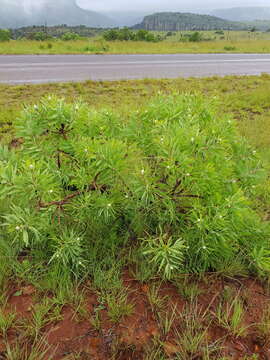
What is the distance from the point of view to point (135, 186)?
5.52 ft

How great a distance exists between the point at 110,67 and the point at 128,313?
11641 mm

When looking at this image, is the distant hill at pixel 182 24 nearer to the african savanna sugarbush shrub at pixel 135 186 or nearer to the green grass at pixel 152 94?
the green grass at pixel 152 94

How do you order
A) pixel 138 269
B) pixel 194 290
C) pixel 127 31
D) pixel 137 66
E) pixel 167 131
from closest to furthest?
pixel 167 131, pixel 194 290, pixel 138 269, pixel 137 66, pixel 127 31

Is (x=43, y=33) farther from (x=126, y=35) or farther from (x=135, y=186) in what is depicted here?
(x=135, y=186)

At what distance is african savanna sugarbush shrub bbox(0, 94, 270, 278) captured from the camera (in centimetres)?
162

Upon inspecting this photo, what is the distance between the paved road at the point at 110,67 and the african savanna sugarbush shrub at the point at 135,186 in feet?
26.8

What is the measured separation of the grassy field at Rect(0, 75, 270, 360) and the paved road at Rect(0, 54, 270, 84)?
28.4 feet

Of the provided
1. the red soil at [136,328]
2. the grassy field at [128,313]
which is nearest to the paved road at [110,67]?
the grassy field at [128,313]

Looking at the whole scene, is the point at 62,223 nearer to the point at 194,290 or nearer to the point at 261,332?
the point at 194,290

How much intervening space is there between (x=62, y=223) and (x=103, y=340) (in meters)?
0.85

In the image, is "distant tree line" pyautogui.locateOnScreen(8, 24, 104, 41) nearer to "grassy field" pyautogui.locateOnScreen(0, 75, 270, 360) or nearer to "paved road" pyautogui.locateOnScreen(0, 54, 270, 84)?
"paved road" pyautogui.locateOnScreen(0, 54, 270, 84)

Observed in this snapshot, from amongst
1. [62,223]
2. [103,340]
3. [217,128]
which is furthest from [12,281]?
[217,128]

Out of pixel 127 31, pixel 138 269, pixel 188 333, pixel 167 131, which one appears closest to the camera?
pixel 188 333

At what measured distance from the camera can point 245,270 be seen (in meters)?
2.13
